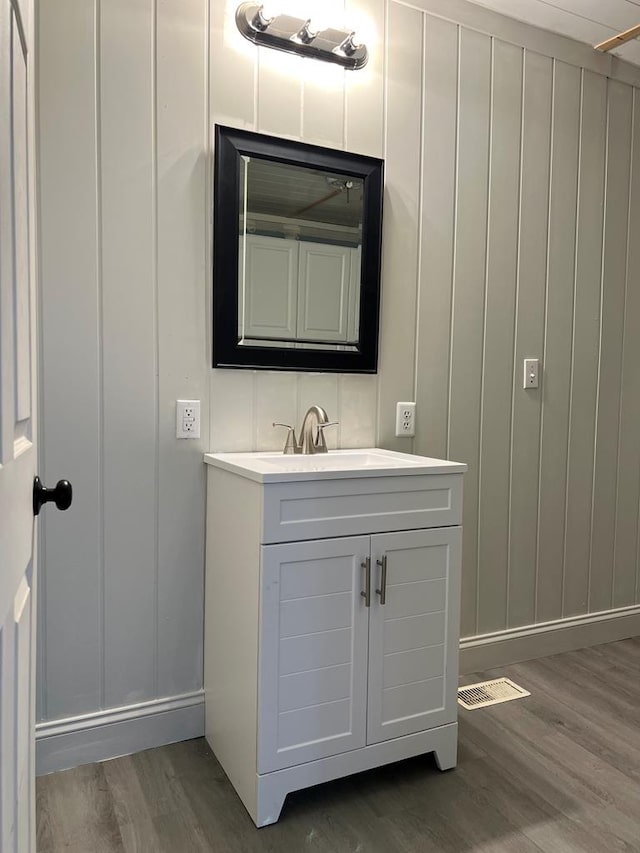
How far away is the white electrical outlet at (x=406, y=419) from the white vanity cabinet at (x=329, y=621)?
0.49 m

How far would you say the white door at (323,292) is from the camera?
208cm

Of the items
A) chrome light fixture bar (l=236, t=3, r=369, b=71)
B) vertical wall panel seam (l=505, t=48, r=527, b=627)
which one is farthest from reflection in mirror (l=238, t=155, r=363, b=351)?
vertical wall panel seam (l=505, t=48, r=527, b=627)

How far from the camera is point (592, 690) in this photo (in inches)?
91.7

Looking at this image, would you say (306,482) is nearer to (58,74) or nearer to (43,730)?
(43,730)

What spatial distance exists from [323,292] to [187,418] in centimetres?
62

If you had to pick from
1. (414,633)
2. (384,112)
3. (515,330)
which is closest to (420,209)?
(384,112)

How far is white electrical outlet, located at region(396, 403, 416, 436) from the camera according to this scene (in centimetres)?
229

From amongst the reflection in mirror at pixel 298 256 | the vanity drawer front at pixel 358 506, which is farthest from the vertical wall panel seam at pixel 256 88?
the vanity drawer front at pixel 358 506

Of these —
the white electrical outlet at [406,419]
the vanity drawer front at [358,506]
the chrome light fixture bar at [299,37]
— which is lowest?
the vanity drawer front at [358,506]

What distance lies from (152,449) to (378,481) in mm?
686

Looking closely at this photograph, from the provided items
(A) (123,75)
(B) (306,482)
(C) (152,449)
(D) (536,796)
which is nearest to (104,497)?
(C) (152,449)

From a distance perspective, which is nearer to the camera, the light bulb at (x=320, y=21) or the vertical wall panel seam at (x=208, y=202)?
the vertical wall panel seam at (x=208, y=202)

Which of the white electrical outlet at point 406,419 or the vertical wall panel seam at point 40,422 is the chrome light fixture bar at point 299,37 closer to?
the vertical wall panel seam at point 40,422

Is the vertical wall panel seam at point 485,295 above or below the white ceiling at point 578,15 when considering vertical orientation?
below
